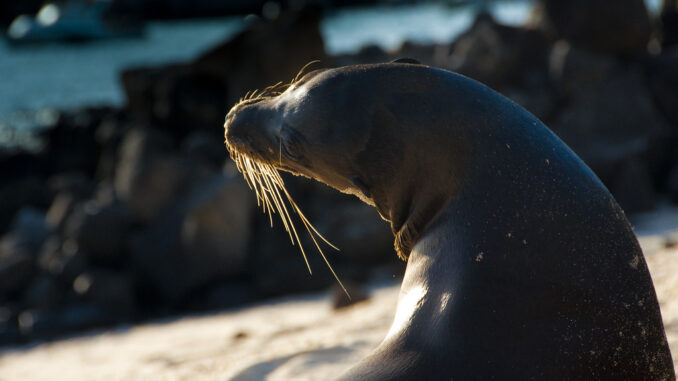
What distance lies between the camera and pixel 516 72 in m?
11.0

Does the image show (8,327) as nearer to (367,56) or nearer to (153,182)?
(153,182)

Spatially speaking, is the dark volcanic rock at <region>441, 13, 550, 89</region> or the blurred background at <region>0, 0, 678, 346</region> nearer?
the blurred background at <region>0, 0, 678, 346</region>

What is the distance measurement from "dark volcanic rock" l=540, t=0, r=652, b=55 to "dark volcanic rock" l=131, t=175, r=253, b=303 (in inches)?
195

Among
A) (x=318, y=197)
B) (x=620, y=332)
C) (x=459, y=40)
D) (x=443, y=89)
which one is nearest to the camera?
(x=620, y=332)

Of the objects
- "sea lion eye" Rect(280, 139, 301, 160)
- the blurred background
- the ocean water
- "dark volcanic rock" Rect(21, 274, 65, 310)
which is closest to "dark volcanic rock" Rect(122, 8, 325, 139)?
the blurred background

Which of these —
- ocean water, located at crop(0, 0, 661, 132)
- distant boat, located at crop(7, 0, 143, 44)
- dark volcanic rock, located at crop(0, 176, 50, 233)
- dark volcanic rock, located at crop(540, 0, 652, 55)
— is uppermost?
distant boat, located at crop(7, 0, 143, 44)

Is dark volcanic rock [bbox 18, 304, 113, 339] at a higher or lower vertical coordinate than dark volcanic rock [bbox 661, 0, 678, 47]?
lower

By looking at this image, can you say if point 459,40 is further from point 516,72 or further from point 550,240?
point 550,240

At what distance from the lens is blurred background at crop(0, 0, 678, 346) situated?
7410mm

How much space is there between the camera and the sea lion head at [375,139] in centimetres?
216

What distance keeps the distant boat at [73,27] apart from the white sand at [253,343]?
38.0 metres

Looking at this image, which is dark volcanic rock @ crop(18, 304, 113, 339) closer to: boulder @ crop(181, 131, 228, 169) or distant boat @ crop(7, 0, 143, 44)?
boulder @ crop(181, 131, 228, 169)

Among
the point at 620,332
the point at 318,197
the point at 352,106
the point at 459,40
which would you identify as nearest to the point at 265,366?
the point at 352,106

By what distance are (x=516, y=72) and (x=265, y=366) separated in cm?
812
